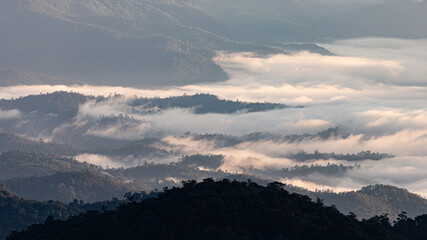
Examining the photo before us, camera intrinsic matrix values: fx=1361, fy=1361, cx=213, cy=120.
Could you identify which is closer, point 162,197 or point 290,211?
point 290,211

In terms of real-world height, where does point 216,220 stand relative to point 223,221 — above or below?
above

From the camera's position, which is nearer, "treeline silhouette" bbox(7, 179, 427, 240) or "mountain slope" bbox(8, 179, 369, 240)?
"mountain slope" bbox(8, 179, 369, 240)

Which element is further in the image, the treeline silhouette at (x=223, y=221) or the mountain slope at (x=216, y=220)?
the treeline silhouette at (x=223, y=221)

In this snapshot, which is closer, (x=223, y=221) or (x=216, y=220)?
(x=223, y=221)

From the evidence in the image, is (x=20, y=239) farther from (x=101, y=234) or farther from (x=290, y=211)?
(x=290, y=211)

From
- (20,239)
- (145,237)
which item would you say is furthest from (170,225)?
(20,239)

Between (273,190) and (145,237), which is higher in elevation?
(273,190)

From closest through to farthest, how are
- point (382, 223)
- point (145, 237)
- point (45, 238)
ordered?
point (145, 237)
point (45, 238)
point (382, 223)

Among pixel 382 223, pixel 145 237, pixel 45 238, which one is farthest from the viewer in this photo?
pixel 382 223
